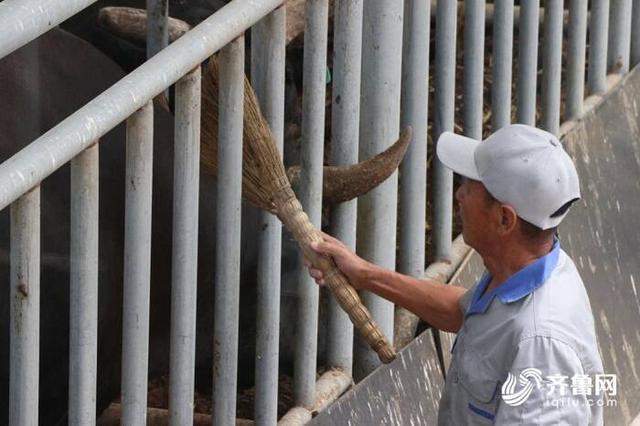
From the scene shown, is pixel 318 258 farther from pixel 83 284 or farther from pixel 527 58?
pixel 527 58

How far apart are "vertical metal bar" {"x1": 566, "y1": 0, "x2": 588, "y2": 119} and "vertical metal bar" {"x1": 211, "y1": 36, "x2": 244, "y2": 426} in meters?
2.48

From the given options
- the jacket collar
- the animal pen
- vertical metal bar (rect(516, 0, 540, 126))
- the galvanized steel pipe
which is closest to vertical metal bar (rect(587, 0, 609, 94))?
the animal pen

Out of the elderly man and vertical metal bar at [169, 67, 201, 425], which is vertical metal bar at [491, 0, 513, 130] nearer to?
the elderly man

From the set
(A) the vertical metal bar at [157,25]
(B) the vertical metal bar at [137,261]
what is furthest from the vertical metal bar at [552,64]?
(B) the vertical metal bar at [137,261]

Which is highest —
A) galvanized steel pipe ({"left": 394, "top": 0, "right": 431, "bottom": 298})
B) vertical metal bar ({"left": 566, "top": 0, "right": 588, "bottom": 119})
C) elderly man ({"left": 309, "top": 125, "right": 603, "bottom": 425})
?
vertical metal bar ({"left": 566, "top": 0, "right": 588, "bottom": 119})

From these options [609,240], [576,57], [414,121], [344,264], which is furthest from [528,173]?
[576,57]

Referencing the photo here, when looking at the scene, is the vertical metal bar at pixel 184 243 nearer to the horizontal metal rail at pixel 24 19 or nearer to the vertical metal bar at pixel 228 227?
the vertical metal bar at pixel 228 227

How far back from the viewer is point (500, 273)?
151 inches

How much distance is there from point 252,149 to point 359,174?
0.49 meters

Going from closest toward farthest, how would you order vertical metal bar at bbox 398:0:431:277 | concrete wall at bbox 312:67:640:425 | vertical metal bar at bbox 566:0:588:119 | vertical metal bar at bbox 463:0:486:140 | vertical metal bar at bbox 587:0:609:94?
vertical metal bar at bbox 398:0:431:277
vertical metal bar at bbox 463:0:486:140
concrete wall at bbox 312:67:640:425
vertical metal bar at bbox 566:0:588:119
vertical metal bar at bbox 587:0:609:94

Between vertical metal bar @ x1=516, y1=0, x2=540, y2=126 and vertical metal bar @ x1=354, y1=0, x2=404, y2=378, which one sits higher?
vertical metal bar @ x1=516, y1=0, x2=540, y2=126

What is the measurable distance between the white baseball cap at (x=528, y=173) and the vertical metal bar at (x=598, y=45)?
9.19 ft

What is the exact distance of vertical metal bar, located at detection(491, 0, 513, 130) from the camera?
5668 millimetres

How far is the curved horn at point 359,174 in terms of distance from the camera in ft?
15.0
